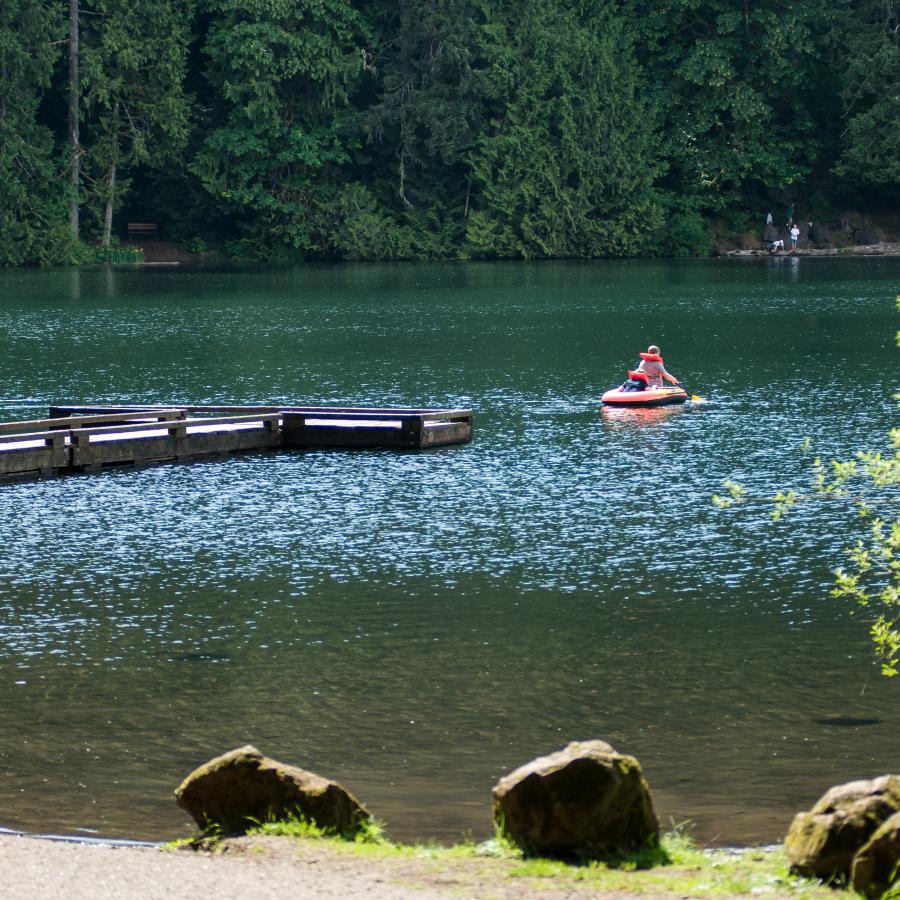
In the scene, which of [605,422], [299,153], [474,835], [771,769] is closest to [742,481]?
[605,422]

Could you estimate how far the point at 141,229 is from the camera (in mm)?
91812

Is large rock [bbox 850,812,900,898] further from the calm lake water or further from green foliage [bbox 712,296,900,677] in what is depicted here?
green foliage [bbox 712,296,900,677]

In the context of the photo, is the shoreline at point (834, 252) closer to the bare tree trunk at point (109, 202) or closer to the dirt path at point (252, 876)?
the bare tree trunk at point (109, 202)

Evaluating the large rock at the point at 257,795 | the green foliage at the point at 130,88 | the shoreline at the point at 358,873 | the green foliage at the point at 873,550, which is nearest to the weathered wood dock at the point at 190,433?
the green foliage at the point at 873,550

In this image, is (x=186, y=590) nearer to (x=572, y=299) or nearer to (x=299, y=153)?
(x=572, y=299)

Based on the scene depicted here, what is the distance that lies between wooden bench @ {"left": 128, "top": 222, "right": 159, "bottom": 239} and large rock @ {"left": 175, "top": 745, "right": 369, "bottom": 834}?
8330cm

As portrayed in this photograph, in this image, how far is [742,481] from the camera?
26.7 metres

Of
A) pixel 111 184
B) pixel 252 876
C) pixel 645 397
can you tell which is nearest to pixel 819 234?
pixel 111 184

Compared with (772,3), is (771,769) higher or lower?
lower

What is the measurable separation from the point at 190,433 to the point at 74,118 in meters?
59.6

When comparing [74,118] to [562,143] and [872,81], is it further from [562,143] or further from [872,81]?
[872,81]

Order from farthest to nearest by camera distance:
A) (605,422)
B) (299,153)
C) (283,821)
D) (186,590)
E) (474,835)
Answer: (299,153) → (605,422) → (186,590) → (474,835) → (283,821)

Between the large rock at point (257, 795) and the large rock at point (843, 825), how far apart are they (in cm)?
288

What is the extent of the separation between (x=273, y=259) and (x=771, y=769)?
3171 inches
